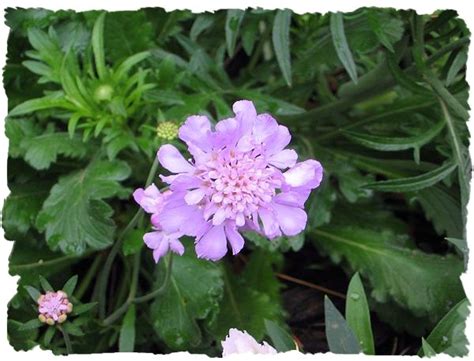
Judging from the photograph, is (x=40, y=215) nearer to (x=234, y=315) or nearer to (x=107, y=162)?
(x=107, y=162)

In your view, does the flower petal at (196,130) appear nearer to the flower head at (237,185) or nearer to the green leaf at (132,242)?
the flower head at (237,185)

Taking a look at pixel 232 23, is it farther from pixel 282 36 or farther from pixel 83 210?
pixel 83 210

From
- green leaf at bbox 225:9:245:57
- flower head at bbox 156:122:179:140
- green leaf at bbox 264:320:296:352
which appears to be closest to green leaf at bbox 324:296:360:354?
green leaf at bbox 264:320:296:352

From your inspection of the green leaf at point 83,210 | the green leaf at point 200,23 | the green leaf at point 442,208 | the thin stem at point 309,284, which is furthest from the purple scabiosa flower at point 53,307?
the green leaf at point 442,208

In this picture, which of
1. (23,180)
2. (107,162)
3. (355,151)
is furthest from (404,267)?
(23,180)

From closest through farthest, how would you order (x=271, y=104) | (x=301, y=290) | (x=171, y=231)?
(x=171, y=231) → (x=271, y=104) → (x=301, y=290)

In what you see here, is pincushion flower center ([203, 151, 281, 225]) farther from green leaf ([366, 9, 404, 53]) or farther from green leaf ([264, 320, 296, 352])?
green leaf ([366, 9, 404, 53])
